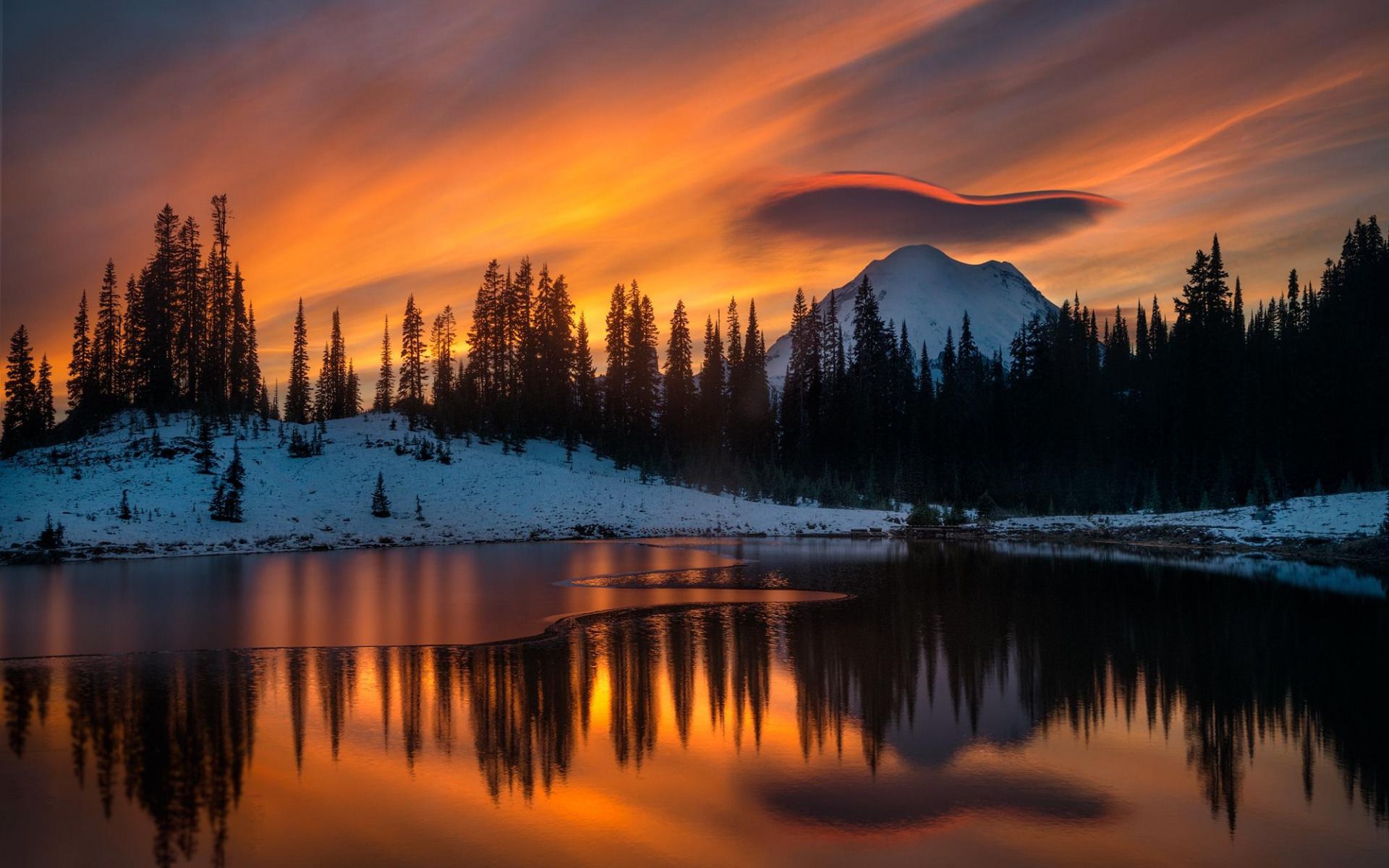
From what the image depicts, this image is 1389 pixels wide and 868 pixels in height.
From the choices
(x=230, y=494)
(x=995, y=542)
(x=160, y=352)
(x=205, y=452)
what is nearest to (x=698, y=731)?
(x=995, y=542)

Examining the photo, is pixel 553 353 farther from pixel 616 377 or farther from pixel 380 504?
pixel 380 504

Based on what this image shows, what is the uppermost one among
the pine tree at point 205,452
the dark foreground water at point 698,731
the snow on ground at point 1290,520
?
the pine tree at point 205,452

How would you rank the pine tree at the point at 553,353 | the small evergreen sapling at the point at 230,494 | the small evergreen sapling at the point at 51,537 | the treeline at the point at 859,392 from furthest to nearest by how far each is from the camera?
1. the pine tree at the point at 553,353
2. the treeline at the point at 859,392
3. the small evergreen sapling at the point at 230,494
4. the small evergreen sapling at the point at 51,537

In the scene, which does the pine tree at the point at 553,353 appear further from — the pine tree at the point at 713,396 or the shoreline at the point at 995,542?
the shoreline at the point at 995,542

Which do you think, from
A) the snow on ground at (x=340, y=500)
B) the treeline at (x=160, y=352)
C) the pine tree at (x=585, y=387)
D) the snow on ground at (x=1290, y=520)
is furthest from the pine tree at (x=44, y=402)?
the snow on ground at (x=1290, y=520)

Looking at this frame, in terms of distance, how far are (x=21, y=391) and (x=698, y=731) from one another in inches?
3672

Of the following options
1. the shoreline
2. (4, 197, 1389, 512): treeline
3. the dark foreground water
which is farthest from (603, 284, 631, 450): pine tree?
the dark foreground water

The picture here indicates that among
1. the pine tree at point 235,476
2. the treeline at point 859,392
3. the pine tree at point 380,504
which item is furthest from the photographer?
the treeline at point 859,392

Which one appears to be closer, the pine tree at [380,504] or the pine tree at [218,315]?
the pine tree at [380,504]

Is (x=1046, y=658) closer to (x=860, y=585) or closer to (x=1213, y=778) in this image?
(x=1213, y=778)

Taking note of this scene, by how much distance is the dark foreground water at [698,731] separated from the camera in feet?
32.6

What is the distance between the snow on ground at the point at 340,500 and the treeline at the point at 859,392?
25.8ft

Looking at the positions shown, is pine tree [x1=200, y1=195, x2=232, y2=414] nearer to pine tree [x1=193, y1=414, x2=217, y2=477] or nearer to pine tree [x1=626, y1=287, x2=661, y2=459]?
pine tree [x1=193, y1=414, x2=217, y2=477]

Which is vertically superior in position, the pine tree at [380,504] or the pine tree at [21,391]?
the pine tree at [21,391]
